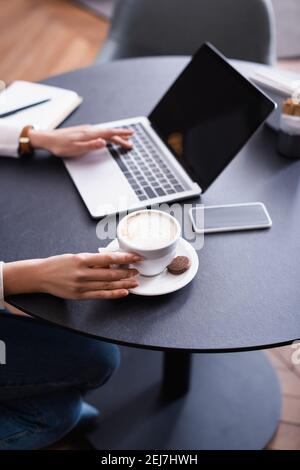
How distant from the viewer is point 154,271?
2.45 ft

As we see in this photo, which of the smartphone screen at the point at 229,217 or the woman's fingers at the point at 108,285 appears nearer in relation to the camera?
the woman's fingers at the point at 108,285

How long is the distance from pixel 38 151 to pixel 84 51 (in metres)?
2.21

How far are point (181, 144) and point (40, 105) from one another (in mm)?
371

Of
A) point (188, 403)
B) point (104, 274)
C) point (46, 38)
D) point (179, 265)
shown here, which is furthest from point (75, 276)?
point (46, 38)

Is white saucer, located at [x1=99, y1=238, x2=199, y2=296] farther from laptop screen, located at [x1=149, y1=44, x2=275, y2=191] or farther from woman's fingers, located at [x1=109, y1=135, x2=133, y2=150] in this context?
woman's fingers, located at [x1=109, y1=135, x2=133, y2=150]

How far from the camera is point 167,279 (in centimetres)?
76

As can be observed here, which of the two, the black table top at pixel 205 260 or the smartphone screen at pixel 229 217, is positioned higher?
the smartphone screen at pixel 229 217

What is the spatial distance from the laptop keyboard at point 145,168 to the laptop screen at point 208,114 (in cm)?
4

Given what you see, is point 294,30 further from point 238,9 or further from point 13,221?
point 13,221

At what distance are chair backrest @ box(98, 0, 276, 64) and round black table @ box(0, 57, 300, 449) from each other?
0.98ft

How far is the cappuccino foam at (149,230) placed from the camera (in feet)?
2.37

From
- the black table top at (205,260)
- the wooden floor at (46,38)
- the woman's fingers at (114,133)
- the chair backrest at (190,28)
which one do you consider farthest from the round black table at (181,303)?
the wooden floor at (46,38)

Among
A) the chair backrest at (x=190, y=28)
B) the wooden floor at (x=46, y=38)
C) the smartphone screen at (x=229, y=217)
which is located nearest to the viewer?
the smartphone screen at (x=229, y=217)

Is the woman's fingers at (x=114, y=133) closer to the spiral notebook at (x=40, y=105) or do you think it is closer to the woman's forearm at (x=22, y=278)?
the spiral notebook at (x=40, y=105)
